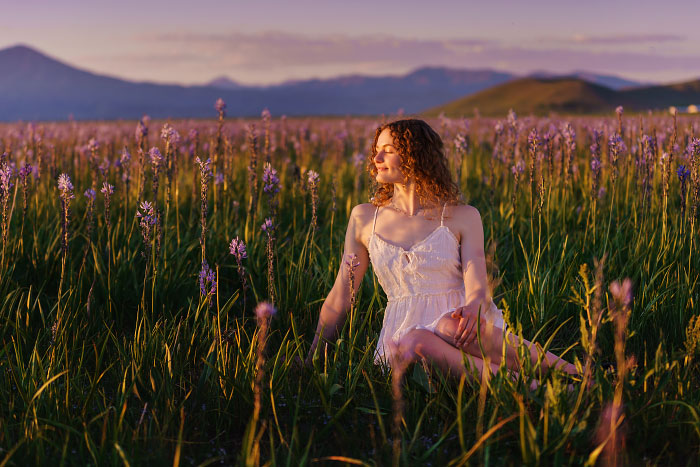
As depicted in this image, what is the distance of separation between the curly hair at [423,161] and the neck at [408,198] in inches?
1.3

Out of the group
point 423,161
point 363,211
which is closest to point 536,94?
point 363,211

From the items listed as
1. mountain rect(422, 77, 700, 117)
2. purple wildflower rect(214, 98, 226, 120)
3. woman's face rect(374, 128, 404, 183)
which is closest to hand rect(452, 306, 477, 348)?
woman's face rect(374, 128, 404, 183)

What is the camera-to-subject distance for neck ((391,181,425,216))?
3.43 metres

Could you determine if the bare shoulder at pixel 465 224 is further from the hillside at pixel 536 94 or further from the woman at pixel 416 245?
the hillside at pixel 536 94

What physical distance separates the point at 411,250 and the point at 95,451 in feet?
5.86

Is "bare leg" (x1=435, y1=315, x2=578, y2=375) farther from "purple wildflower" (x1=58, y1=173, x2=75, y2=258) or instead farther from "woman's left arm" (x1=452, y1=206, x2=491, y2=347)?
"purple wildflower" (x1=58, y1=173, x2=75, y2=258)

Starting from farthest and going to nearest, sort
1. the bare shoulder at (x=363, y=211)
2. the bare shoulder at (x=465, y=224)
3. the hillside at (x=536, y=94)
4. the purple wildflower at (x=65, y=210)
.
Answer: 1. the hillside at (x=536, y=94)
2. the bare shoulder at (x=363, y=211)
3. the bare shoulder at (x=465, y=224)
4. the purple wildflower at (x=65, y=210)

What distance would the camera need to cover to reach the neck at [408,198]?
3.43 meters

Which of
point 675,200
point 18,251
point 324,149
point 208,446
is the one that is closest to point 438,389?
point 208,446

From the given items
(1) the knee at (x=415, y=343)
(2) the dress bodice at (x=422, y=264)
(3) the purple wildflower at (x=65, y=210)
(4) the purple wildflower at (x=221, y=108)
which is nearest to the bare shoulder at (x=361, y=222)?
(2) the dress bodice at (x=422, y=264)

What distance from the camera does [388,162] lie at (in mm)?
3342

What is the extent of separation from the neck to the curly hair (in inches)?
1.3

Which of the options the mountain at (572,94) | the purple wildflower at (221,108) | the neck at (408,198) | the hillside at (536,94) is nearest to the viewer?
the neck at (408,198)

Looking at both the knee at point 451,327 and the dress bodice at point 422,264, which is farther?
the dress bodice at point 422,264
